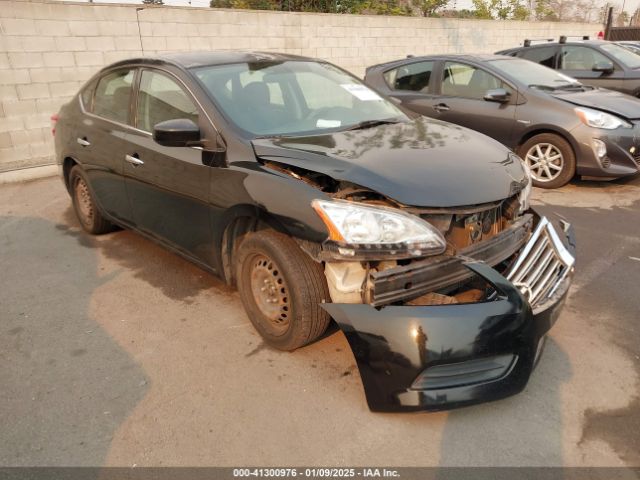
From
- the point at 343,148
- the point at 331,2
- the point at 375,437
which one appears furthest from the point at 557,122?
the point at 331,2

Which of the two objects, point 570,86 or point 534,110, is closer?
point 534,110

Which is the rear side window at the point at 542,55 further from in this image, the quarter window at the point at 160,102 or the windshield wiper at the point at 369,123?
the quarter window at the point at 160,102

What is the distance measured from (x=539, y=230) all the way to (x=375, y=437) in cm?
140

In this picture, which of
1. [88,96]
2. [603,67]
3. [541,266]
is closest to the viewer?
[541,266]

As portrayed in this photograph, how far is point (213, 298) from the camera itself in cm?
359

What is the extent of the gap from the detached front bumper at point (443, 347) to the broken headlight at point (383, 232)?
0.23 m

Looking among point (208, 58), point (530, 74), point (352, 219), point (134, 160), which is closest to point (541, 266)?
point (352, 219)

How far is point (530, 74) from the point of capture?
643 cm

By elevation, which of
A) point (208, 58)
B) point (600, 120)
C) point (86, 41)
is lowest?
point (600, 120)

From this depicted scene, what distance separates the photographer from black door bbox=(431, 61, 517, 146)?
612cm

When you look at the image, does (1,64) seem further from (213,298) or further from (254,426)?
(254,426)

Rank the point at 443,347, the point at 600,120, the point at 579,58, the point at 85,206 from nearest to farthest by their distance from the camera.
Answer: the point at 443,347 < the point at 85,206 < the point at 600,120 < the point at 579,58

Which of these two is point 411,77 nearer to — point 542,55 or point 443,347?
point 542,55

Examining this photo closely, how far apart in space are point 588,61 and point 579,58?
0.16 m
